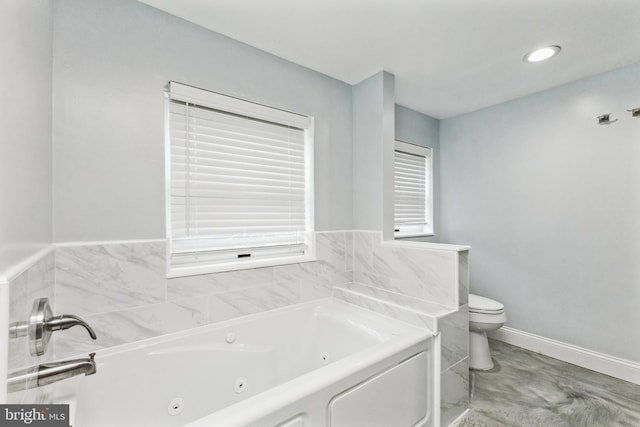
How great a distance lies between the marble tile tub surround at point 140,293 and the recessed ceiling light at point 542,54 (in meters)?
2.31

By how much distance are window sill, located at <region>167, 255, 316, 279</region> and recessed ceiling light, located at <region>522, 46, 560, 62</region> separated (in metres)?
2.13

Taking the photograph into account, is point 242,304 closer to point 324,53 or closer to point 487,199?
point 324,53

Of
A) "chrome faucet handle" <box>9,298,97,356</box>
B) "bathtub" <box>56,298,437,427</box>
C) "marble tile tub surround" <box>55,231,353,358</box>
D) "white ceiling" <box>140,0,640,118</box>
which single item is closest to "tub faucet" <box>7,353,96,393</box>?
"chrome faucet handle" <box>9,298,97,356</box>

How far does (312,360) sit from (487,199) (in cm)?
234

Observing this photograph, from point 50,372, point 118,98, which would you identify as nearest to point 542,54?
point 118,98

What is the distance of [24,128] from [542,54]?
2.83m

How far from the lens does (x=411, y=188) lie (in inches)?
123

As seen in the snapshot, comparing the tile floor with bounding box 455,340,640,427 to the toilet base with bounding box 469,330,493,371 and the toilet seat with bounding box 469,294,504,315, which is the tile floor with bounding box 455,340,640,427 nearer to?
the toilet base with bounding box 469,330,493,371

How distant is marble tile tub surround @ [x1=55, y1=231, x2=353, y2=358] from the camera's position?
1.30 metres

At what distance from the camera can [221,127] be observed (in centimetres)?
178

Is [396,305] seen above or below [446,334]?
above

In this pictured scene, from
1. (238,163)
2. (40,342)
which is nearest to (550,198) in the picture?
(238,163)

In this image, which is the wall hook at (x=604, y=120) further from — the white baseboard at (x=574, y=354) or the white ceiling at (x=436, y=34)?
the white baseboard at (x=574, y=354)

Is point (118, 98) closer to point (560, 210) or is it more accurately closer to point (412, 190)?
point (412, 190)
